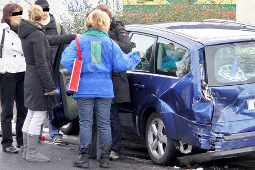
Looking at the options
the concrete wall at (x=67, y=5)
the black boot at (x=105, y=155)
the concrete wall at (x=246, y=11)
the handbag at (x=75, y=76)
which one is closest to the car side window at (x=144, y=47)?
the handbag at (x=75, y=76)

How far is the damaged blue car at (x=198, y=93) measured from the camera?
233 inches

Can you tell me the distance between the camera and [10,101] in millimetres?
7523

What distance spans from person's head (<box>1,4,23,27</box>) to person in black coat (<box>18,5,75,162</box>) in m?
0.62

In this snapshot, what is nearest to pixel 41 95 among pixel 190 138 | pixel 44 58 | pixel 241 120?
pixel 44 58

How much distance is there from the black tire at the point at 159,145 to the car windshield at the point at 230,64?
0.96 metres

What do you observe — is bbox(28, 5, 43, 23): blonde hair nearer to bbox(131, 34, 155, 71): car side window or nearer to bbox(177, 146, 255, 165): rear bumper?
bbox(131, 34, 155, 71): car side window

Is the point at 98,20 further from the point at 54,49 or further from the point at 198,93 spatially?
the point at 54,49

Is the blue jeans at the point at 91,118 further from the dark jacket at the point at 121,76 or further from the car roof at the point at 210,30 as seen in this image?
the car roof at the point at 210,30

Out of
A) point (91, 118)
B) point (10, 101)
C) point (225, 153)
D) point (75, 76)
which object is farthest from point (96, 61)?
point (225, 153)

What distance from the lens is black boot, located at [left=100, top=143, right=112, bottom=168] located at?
21.9 ft

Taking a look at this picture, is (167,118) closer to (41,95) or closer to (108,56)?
(108,56)

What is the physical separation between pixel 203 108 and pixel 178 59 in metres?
0.78

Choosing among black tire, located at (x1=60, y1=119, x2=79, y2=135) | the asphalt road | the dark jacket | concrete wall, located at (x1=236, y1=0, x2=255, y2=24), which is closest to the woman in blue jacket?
the dark jacket

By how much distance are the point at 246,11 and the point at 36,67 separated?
6.34m
